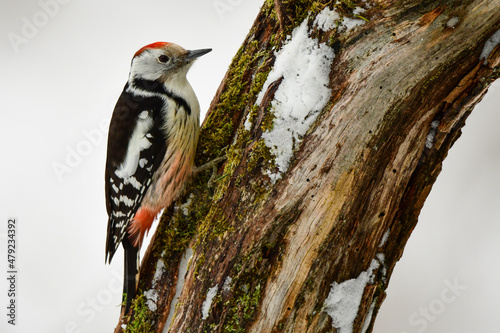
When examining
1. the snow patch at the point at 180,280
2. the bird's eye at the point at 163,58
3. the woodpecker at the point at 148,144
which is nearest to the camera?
the snow patch at the point at 180,280

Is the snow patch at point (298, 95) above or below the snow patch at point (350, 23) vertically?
below

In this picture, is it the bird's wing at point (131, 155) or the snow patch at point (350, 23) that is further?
the bird's wing at point (131, 155)

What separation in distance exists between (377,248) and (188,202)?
980mm

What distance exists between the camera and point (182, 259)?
2.05 meters

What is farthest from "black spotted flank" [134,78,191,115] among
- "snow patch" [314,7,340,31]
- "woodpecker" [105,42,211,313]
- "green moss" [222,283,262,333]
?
"green moss" [222,283,262,333]

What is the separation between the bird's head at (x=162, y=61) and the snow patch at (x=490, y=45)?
1.43 m

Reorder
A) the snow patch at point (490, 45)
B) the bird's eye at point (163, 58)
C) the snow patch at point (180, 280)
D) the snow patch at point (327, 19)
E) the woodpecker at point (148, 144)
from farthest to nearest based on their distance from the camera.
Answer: the bird's eye at point (163, 58)
the woodpecker at point (148, 144)
the snow patch at point (180, 280)
the snow patch at point (327, 19)
the snow patch at point (490, 45)

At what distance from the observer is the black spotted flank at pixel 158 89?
7.98 ft

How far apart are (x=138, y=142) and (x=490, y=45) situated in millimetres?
1679

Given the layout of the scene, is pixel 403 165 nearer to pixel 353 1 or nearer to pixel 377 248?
pixel 377 248

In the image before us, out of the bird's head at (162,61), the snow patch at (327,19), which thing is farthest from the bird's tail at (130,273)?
the snow patch at (327,19)

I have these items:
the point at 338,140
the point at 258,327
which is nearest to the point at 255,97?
the point at 338,140

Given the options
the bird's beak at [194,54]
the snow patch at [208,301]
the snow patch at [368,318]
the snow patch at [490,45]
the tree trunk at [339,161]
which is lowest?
the snow patch at [208,301]

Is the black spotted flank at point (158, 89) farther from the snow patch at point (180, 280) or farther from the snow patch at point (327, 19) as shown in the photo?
the snow patch at point (327, 19)
